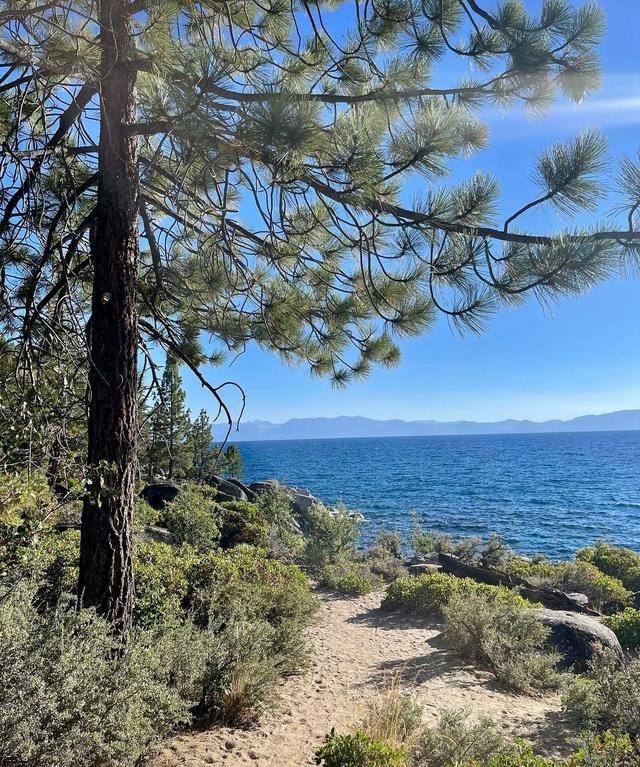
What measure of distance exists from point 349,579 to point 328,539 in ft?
8.63

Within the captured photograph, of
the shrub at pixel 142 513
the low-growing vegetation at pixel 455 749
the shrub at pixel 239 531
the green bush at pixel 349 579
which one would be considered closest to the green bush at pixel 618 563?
the green bush at pixel 349 579

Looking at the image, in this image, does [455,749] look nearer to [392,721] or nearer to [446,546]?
[392,721]

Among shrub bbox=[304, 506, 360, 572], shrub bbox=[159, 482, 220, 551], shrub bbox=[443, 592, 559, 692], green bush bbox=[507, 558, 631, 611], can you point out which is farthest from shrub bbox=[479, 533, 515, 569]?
shrub bbox=[443, 592, 559, 692]

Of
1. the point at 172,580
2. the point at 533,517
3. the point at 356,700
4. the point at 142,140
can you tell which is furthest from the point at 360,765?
the point at 533,517

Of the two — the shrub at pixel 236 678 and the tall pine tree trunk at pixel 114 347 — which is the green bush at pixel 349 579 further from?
the tall pine tree trunk at pixel 114 347

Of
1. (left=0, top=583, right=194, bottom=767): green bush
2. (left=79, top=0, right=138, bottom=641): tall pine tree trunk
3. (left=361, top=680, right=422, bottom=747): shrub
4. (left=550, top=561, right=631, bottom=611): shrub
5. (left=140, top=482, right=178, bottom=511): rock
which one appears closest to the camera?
(left=0, top=583, right=194, bottom=767): green bush

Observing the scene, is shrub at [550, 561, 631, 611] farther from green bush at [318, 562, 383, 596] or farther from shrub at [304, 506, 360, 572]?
shrub at [304, 506, 360, 572]

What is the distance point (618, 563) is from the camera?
1306cm

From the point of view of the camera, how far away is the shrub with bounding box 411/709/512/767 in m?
3.29

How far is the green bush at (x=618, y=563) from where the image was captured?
1241 cm

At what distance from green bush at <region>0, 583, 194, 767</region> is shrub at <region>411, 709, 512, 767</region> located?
1654mm

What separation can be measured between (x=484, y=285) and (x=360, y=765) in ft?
9.59

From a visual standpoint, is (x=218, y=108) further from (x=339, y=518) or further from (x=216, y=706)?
(x=339, y=518)

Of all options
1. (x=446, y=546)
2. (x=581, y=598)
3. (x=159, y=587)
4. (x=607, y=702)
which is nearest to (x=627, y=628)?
(x=581, y=598)
